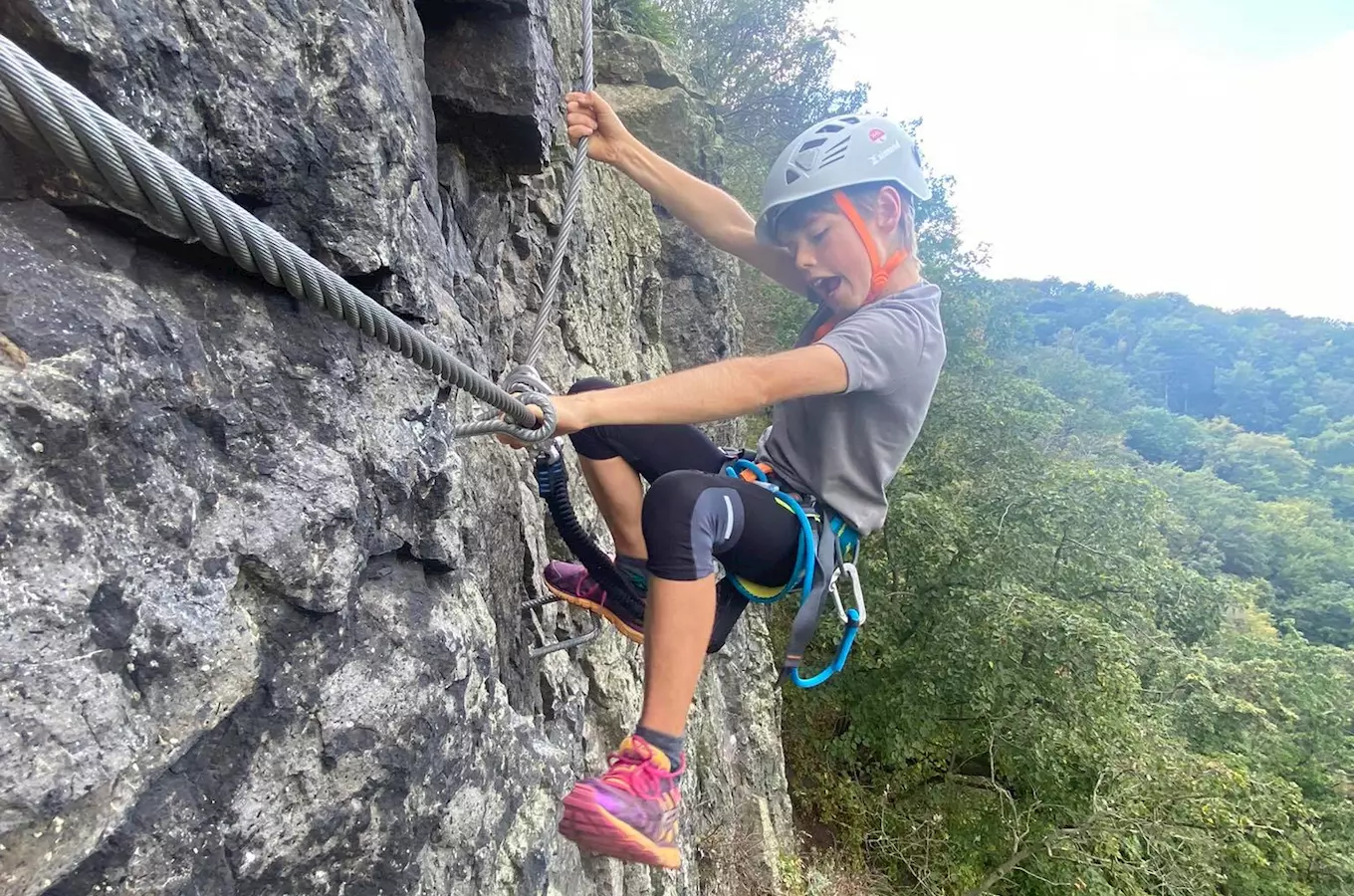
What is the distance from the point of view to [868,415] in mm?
2531

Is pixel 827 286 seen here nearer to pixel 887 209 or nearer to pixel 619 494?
pixel 887 209

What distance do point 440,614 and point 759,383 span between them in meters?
0.96

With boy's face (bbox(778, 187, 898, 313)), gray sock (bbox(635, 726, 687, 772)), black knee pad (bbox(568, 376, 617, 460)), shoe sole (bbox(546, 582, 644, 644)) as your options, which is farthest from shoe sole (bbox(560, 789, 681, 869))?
boy's face (bbox(778, 187, 898, 313))

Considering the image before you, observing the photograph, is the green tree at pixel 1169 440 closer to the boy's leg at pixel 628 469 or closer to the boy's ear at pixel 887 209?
the boy's ear at pixel 887 209

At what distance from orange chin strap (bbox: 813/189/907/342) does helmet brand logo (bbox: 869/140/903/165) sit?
0.17 m

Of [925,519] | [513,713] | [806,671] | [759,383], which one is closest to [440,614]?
[513,713]

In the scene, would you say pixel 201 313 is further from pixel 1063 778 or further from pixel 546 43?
pixel 1063 778

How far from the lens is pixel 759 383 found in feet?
6.41

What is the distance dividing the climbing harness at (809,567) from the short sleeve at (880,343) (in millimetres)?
502

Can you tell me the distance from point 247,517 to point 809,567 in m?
1.66

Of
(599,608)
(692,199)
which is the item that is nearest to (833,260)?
(692,199)

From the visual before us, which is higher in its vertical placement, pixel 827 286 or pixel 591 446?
pixel 827 286

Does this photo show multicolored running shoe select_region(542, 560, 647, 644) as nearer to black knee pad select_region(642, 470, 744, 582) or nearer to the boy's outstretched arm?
black knee pad select_region(642, 470, 744, 582)

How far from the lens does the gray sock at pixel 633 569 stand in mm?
2807
